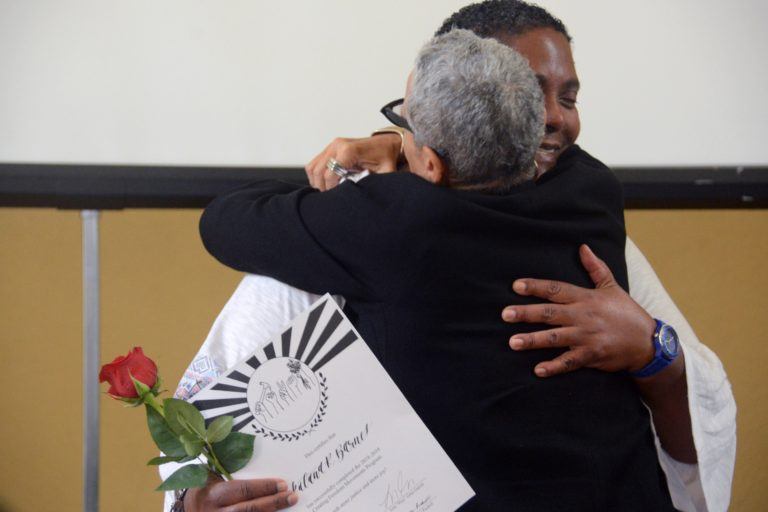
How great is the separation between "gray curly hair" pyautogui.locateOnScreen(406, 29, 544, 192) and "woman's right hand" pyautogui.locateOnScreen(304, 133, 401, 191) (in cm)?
22

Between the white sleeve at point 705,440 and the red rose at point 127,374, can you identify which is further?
the white sleeve at point 705,440

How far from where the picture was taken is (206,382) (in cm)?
98

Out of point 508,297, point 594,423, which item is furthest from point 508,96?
point 594,423

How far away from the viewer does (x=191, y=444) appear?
90 cm

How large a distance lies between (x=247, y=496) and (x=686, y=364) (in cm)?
58

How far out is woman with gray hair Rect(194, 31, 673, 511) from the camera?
0.93m

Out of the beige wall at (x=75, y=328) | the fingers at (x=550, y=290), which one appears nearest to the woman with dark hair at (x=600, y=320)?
the fingers at (x=550, y=290)

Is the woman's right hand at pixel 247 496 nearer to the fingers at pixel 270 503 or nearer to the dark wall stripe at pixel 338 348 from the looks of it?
the fingers at pixel 270 503

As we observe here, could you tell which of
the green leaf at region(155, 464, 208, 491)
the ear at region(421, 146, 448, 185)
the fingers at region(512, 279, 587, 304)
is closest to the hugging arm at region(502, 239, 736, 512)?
the fingers at region(512, 279, 587, 304)

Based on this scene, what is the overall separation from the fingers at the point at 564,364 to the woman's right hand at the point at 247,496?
11.6 inches

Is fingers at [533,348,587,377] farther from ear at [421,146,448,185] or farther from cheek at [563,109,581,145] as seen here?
cheek at [563,109,581,145]

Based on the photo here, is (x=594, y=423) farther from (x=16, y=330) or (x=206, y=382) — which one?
(x=16, y=330)
